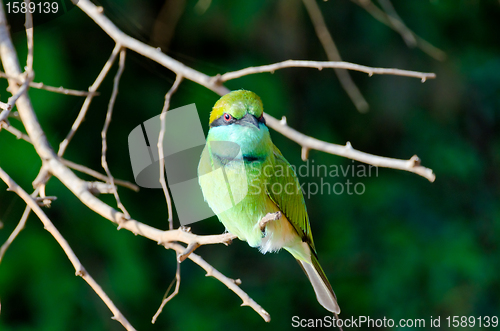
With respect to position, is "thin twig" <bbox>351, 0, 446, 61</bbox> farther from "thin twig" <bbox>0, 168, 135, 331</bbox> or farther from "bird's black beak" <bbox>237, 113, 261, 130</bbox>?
"thin twig" <bbox>0, 168, 135, 331</bbox>

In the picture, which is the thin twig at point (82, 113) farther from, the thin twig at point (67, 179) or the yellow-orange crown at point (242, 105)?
the yellow-orange crown at point (242, 105)

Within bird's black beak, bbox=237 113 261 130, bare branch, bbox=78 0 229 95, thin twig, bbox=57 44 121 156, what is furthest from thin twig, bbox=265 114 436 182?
thin twig, bbox=57 44 121 156

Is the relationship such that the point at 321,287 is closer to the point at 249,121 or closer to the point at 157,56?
the point at 249,121

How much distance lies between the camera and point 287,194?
1909 mm

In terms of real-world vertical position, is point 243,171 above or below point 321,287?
above

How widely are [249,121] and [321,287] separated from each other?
2.91 ft

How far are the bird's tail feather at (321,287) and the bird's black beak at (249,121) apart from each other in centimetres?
82

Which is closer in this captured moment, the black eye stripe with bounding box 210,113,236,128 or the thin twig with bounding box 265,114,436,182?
the thin twig with bounding box 265,114,436,182

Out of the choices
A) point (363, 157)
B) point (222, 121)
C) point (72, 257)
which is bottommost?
point (72, 257)

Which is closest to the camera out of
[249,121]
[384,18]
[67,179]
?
[67,179]

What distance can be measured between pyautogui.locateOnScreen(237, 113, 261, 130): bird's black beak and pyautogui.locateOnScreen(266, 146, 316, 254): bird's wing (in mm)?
274

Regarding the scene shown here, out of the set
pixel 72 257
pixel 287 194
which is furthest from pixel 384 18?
pixel 72 257

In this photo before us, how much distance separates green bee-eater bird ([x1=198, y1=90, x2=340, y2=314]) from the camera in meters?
1.55

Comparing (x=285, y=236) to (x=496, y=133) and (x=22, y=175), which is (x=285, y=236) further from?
(x=496, y=133)
